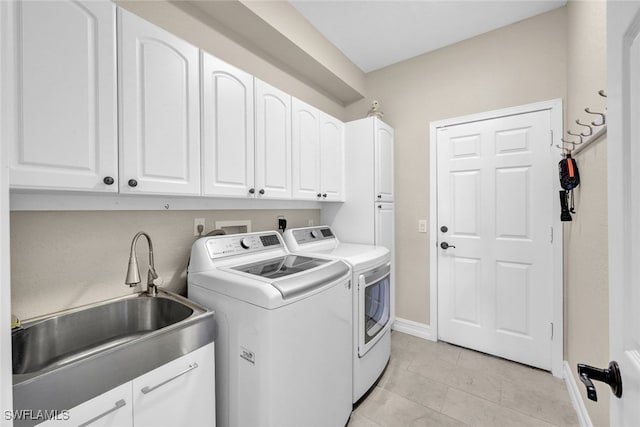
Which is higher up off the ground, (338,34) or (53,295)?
(338,34)

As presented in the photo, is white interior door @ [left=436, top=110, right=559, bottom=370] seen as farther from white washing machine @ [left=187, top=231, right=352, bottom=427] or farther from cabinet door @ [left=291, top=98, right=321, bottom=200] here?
white washing machine @ [left=187, top=231, right=352, bottom=427]

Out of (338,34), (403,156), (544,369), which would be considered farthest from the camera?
(403,156)

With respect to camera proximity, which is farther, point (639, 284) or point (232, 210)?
point (232, 210)

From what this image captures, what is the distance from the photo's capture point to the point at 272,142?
179cm

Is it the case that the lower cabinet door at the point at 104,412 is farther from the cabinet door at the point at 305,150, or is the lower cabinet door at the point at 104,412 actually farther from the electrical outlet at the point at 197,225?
the cabinet door at the point at 305,150

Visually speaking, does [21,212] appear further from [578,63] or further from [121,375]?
[578,63]

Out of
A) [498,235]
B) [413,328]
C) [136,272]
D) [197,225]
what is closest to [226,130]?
[197,225]

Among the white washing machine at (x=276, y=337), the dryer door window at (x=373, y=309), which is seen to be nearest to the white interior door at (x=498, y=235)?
the dryer door window at (x=373, y=309)

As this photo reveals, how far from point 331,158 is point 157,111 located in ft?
4.87

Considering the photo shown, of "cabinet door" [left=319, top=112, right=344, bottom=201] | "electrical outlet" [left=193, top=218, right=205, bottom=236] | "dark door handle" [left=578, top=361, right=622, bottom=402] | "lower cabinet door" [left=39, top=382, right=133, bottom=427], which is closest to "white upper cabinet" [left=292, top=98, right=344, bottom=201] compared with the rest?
"cabinet door" [left=319, top=112, right=344, bottom=201]

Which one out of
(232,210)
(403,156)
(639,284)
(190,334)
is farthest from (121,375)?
(403,156)

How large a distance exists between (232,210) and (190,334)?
3.10 ft

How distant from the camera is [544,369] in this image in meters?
2.08

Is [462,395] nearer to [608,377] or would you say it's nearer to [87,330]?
[608,377]
